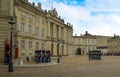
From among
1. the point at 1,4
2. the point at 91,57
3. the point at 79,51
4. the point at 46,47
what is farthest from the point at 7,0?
the point at 79,51

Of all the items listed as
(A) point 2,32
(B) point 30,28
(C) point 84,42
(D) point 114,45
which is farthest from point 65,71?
(D) point 114,45

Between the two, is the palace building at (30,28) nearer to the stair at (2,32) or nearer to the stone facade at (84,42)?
the stair at (2,32)

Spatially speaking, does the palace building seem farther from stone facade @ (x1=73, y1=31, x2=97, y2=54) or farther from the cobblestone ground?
stone facade @ (x1=73, y1=31, x2=97, y2=54)

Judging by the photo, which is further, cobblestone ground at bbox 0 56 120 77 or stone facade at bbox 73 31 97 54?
stone facade at bbox 73 31 97 54

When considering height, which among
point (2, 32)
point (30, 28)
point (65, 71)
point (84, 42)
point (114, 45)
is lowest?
point (65, 71)

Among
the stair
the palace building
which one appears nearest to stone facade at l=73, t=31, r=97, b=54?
the palace building

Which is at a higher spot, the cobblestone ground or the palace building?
the palace building

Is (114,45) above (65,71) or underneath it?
above

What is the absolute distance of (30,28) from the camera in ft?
172

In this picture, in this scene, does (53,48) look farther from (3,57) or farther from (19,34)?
(3,57)

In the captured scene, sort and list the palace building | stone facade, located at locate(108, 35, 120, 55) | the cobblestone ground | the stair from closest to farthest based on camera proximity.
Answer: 1. the cobblestone ground
2. the stair
3. the palace building
4. stone facade, located at locate(108, 35, 120, 55)

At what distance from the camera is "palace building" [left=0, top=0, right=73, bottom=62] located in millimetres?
26058

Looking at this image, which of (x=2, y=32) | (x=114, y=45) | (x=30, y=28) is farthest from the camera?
(x=114, y=45)

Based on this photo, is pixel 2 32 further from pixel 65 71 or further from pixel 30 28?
pixel 30 28
